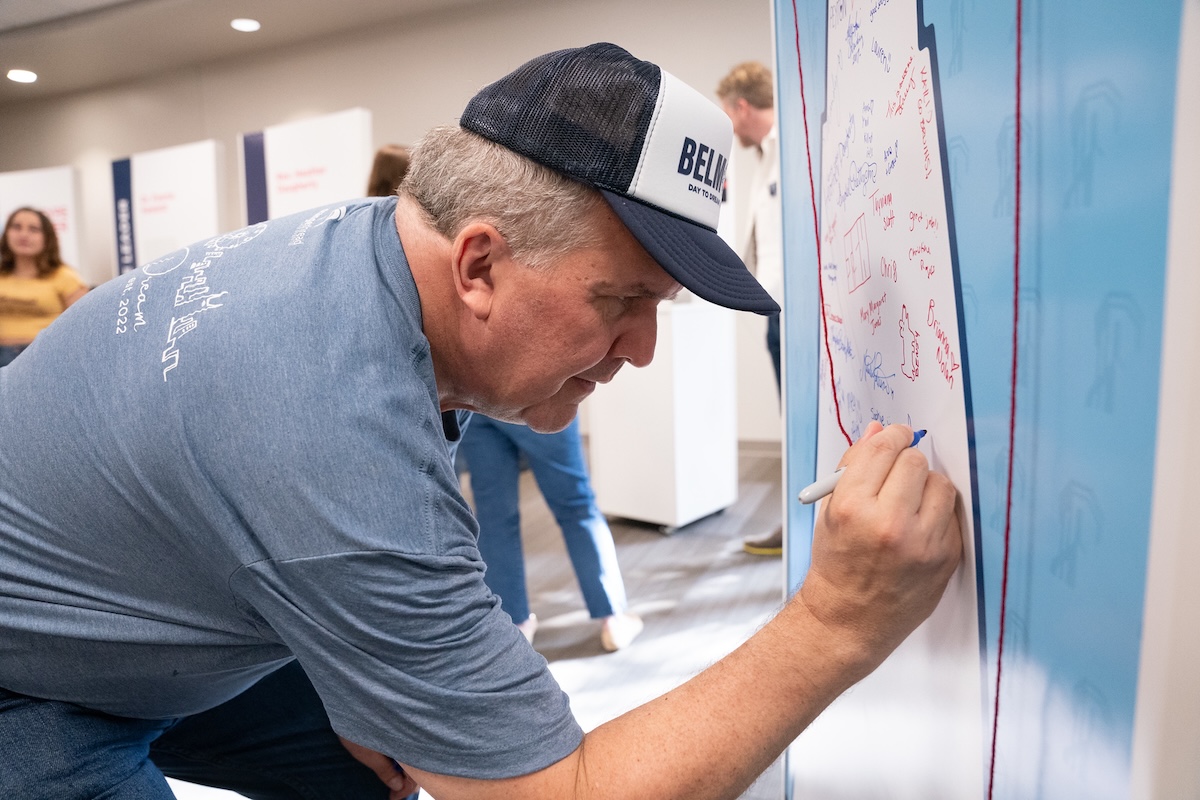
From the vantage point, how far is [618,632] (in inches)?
85.4

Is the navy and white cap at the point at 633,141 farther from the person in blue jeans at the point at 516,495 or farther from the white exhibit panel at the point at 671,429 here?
the white exhibit panel at the point at 671,429

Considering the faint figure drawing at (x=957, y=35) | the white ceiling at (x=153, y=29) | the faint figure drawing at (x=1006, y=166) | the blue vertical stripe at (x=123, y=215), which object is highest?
the white ceiling at (x=153, y=29)

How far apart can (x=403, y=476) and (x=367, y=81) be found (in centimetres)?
543

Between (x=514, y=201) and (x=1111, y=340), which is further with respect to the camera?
(x=514, y=201)

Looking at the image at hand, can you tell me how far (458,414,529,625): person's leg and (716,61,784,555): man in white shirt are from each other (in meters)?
1.03

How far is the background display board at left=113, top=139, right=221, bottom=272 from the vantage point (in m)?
4.33

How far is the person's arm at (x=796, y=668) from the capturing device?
23.3 inches

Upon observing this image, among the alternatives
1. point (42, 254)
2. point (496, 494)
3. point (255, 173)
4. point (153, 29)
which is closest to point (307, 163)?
point (255, 173)

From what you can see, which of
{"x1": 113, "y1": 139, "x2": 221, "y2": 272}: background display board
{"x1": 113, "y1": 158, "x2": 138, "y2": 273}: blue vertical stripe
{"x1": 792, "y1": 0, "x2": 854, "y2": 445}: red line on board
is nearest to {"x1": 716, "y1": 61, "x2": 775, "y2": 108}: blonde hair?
{"x1": 792, "y1": 0, "x2": 854, "y2": 445}: red line on board

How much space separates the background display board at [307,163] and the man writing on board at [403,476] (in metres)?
2.85

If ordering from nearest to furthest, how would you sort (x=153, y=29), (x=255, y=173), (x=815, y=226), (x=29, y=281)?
1. (x=815, y=226)
2. (x=29, y=281)
3. (x=255, y=173)
4. (x=153, y=29)

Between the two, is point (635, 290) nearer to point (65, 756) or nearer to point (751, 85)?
point (65, 756)

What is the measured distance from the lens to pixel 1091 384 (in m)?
0.42

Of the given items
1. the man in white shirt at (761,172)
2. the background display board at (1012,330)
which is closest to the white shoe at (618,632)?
the man in white shirt at (761,172)
